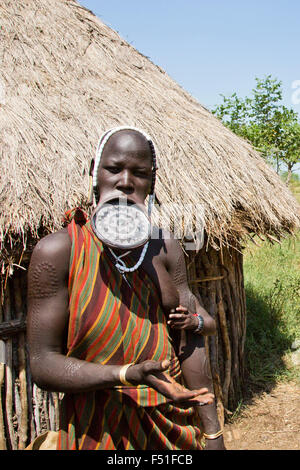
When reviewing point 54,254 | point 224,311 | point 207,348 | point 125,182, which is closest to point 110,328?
point 54,254

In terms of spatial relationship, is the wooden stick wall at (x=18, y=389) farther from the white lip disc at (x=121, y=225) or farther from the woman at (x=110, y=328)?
the white lip disc at (x=121, y=225)

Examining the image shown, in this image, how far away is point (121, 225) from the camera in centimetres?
128

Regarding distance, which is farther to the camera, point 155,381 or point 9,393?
point 9,393

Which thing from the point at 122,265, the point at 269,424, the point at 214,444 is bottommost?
the point at 269,424

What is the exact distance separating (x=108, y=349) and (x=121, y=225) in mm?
358

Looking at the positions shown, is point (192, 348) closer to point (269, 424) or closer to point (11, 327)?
point (11, 327)

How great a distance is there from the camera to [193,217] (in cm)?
313

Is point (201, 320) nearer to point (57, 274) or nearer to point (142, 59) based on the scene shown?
point (57, 274)

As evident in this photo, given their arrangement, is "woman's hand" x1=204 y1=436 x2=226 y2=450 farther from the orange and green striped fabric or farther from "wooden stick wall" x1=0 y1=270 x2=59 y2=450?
"wooden stick wall" x1=0 y1=270 x2=59 y2=450

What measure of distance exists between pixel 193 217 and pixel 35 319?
2.03m

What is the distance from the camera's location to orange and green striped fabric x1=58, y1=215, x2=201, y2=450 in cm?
126

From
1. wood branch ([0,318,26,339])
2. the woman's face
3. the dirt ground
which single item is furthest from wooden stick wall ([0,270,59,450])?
the woman's face

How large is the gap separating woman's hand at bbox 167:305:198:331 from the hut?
1330 mm
